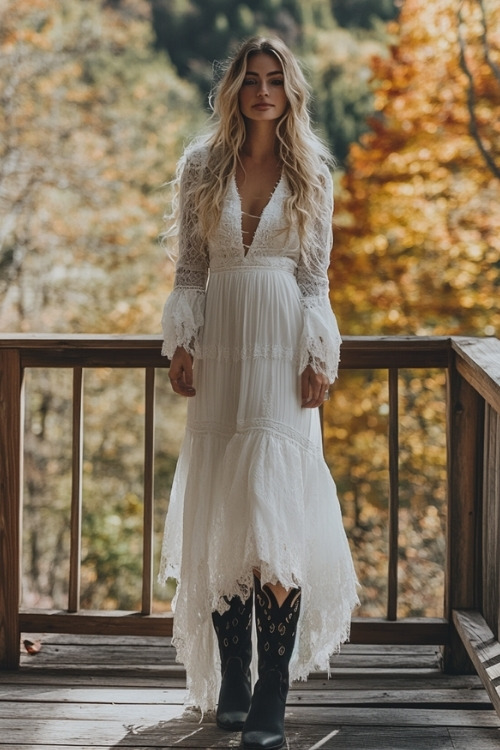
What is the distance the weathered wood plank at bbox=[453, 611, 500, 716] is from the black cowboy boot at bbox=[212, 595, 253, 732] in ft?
2.06

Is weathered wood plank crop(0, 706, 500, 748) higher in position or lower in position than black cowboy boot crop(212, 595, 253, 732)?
lower

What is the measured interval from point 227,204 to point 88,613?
1.46 m

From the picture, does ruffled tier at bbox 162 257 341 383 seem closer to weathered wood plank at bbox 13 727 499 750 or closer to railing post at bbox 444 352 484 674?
railing post at bbox 444 352 484 674

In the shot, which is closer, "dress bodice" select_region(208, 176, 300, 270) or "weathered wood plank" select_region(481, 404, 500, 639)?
"dress bodice" select_region(208, 176, 300, 270)

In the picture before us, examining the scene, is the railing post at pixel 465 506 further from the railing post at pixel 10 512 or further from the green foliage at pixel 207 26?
the green foliage at pixel 207 26

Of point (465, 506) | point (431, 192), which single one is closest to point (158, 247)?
point (431, 192)

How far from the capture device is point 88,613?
3137mm

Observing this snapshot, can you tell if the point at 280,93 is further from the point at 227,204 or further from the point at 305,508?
the point at 305,508

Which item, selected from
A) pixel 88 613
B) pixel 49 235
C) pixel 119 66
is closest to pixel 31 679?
pixel 88 613

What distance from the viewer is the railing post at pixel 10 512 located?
306cm

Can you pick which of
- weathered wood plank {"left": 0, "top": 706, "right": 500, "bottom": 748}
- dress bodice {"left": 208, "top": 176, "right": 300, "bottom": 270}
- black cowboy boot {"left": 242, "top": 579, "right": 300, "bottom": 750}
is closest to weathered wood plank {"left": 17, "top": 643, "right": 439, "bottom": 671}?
weathered wood plank {"left": 0, "top": 706, "right": 500, "bottom": 748}

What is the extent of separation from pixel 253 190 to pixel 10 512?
1329 millimetres

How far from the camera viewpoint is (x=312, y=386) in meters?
2.49

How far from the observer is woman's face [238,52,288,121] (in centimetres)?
247
